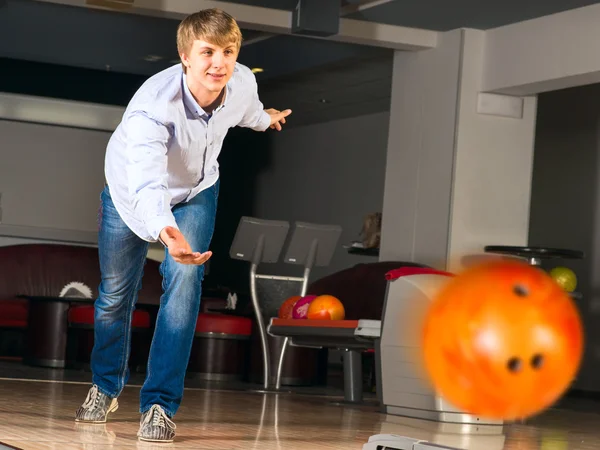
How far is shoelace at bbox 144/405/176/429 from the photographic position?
9.98 feet

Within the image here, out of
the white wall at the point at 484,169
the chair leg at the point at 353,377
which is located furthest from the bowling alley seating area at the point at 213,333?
the chair leg at the point at 353,377

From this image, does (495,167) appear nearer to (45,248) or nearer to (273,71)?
(273,71)

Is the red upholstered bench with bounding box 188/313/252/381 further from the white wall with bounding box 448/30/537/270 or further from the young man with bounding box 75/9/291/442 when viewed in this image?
the young man with bounding box 75/9/291/442

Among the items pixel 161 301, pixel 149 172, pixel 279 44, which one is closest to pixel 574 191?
pixel 279 44

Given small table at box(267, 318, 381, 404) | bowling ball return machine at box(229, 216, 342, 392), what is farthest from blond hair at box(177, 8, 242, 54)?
bowling ball return machine at box(229, 216, 342, 392)

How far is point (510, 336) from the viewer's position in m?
1.41

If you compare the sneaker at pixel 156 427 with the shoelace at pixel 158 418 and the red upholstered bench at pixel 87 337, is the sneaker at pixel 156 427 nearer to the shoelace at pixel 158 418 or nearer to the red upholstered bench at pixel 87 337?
the shoelace at pixel 158 418

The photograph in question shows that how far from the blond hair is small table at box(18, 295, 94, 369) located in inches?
220

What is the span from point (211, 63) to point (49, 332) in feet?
19.4

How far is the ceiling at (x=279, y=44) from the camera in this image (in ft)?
23.9

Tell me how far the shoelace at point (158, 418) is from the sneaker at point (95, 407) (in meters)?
0.46

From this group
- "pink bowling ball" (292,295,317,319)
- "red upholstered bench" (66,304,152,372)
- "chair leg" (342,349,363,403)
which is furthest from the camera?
"red upholstered bench" (66,304,152,372)

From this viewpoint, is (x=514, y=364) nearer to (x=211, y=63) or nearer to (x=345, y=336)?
(x=211, y=63)

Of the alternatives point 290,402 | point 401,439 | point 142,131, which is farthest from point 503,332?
point 290,402
